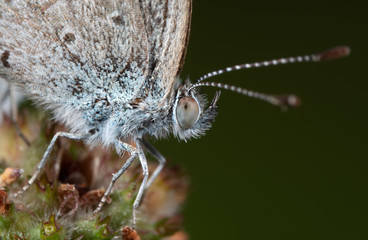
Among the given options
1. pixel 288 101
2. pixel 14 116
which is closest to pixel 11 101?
pixel 14 116

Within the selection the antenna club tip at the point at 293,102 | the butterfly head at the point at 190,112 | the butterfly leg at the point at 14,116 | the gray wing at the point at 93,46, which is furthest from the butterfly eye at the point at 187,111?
the butterfly leg at the point at 14,116

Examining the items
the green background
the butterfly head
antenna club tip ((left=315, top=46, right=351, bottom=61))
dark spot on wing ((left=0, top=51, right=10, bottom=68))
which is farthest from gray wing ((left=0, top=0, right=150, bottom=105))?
the green background

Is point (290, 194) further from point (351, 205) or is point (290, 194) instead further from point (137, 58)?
point (137, 58)

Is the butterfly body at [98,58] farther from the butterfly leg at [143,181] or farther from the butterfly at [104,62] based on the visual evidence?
the butterfly leg at [143,181]

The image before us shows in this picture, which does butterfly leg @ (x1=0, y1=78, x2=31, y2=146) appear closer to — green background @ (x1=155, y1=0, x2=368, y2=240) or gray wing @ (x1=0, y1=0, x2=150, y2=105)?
gray wing @ (x1=0, y1=0, x2=150, y2=105)

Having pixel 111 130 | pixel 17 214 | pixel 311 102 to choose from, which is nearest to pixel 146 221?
pixel 111 130

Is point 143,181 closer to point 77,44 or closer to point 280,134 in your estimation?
point 77,44
